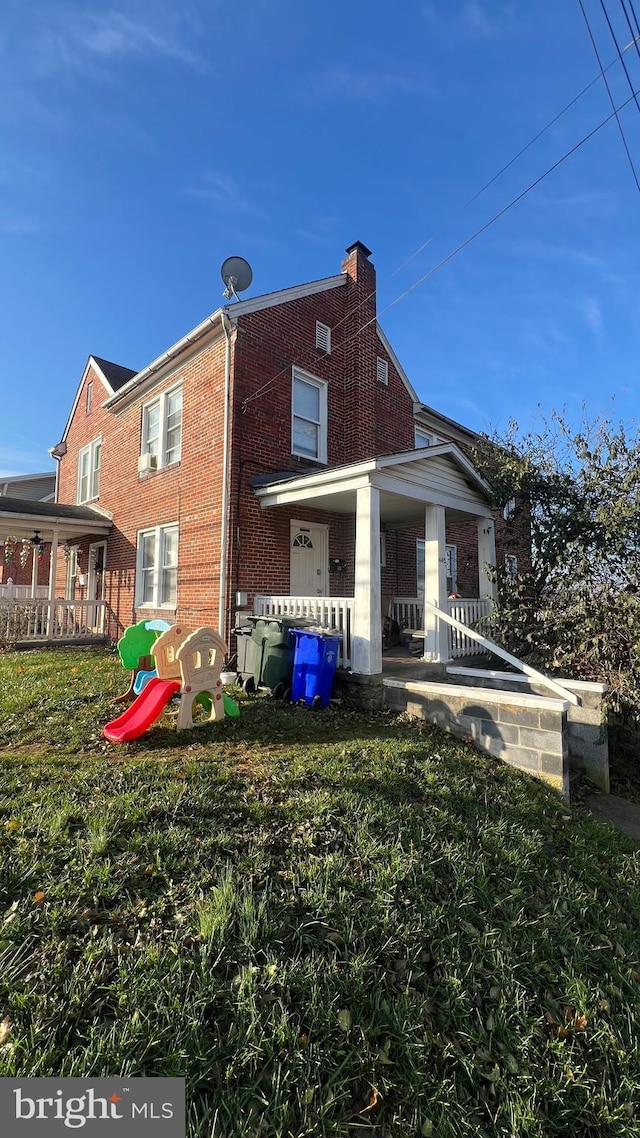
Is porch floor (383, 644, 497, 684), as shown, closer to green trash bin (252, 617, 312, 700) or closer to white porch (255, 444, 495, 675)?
white porch (255, 444, 495, 675)

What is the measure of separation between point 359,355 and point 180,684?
31.4ft

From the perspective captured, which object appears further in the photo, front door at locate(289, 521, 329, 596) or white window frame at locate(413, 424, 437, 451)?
white window frame at locate(413, 424, 437, 451)

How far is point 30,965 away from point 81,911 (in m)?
0.31

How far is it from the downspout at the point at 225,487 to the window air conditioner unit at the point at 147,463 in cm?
316

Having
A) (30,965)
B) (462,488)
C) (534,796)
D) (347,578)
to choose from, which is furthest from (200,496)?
(30,965)

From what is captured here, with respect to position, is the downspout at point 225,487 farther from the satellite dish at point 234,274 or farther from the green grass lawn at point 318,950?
the green grass lawn at point 318,950

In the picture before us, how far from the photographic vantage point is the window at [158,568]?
11016 millimetres

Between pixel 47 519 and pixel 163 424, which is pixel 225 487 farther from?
pixel 47 519

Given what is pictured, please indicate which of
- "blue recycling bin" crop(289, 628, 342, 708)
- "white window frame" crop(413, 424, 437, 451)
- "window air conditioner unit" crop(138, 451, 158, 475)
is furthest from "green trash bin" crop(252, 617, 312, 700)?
"white window frame" crop(413, 424, 437, 451)

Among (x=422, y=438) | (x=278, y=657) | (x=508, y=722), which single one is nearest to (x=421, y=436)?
(x=422, y=438)

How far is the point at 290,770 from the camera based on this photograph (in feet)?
14.6

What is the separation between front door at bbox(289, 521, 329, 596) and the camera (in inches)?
403

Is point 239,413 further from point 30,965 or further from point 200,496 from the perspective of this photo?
point 30,965

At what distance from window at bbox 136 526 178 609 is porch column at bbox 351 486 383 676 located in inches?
196
